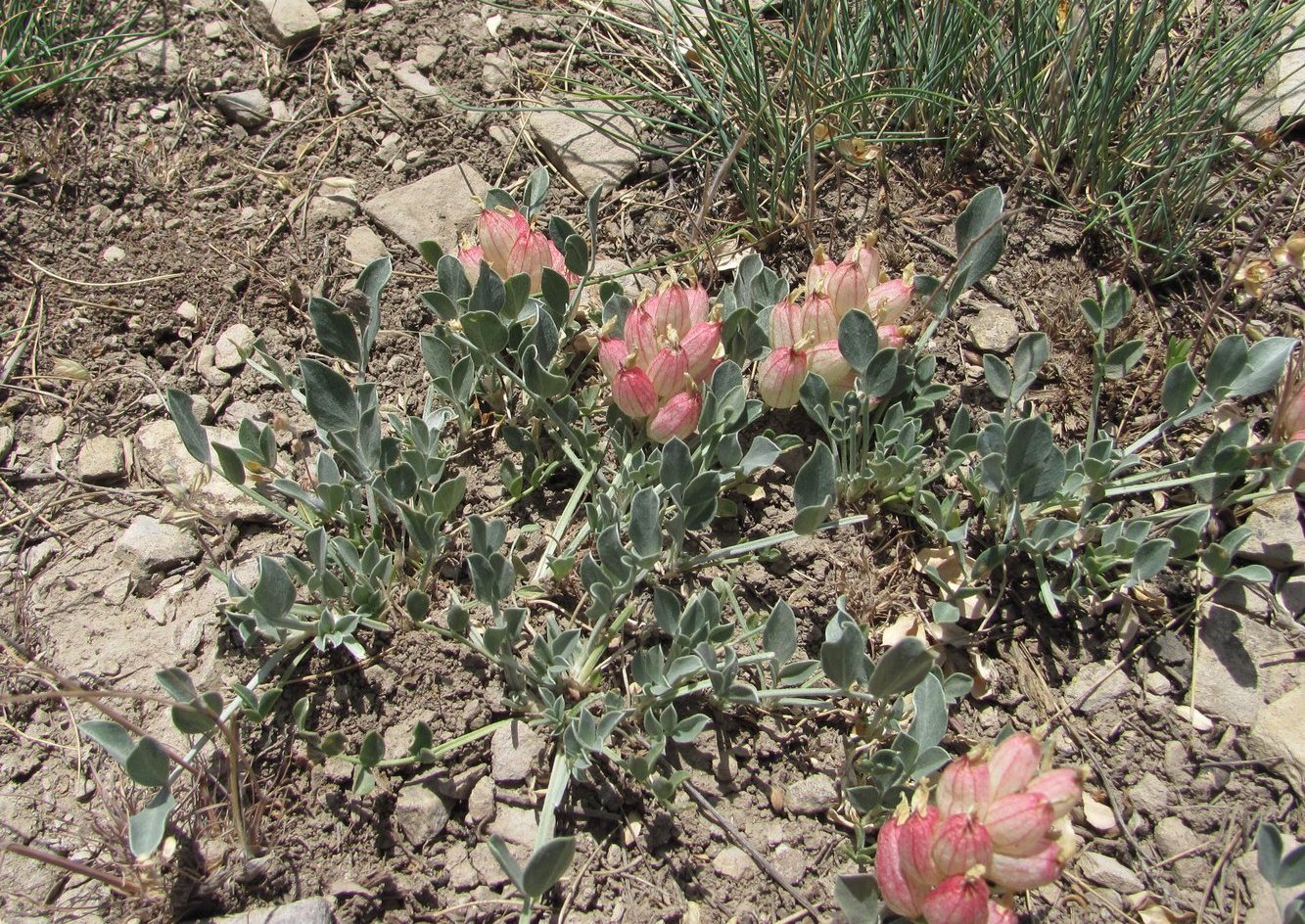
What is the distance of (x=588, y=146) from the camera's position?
10.2ft

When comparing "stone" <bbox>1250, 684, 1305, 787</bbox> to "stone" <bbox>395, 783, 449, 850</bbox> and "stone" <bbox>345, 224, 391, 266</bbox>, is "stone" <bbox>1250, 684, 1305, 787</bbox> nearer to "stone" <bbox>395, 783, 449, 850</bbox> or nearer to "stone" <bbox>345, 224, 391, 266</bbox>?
"stone" <bbox>395, 783, 449, 850</bbox>

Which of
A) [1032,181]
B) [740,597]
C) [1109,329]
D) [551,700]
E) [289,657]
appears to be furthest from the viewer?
[1032,181]

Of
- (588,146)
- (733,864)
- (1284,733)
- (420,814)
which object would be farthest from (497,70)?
(1284,733)

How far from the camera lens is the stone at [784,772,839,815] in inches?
84.7

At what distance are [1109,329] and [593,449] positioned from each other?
1.42 m

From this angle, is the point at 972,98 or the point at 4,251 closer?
the point at 4,251

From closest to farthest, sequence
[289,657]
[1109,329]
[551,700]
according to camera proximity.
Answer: [551,700]
[289,657]
[1109,329]

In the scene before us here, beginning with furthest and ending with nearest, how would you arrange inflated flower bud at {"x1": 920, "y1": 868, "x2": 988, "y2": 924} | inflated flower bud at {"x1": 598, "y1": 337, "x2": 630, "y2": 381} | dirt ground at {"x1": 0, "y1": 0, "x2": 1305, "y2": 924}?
1. inflated flower bud at {"x1": 598, "y1": 337, "x2": 630, "y2": 381}
2. dirt ground at {"x1": 0, "y1": 0, "x2": 1305, "y2": 924}
3. inflated flower bud at {"x1": 920, "y1": 868, "x2": 988, "y2": 924}

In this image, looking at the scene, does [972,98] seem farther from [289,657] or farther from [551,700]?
[289,657]

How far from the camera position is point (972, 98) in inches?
120

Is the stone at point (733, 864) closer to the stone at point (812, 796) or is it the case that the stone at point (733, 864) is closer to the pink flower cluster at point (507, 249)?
the stone at point (812, 796)

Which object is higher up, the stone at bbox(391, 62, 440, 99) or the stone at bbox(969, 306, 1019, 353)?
the stone at bbox(391, 62, 440, 99)

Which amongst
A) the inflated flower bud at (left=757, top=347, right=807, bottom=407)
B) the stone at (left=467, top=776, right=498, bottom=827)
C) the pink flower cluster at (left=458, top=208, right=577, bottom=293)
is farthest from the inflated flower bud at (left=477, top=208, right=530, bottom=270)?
the stone at (left=467, top=776, right=498, bottom=827)

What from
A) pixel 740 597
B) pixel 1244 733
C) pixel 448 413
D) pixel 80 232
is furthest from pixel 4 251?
pixel 1244 733
